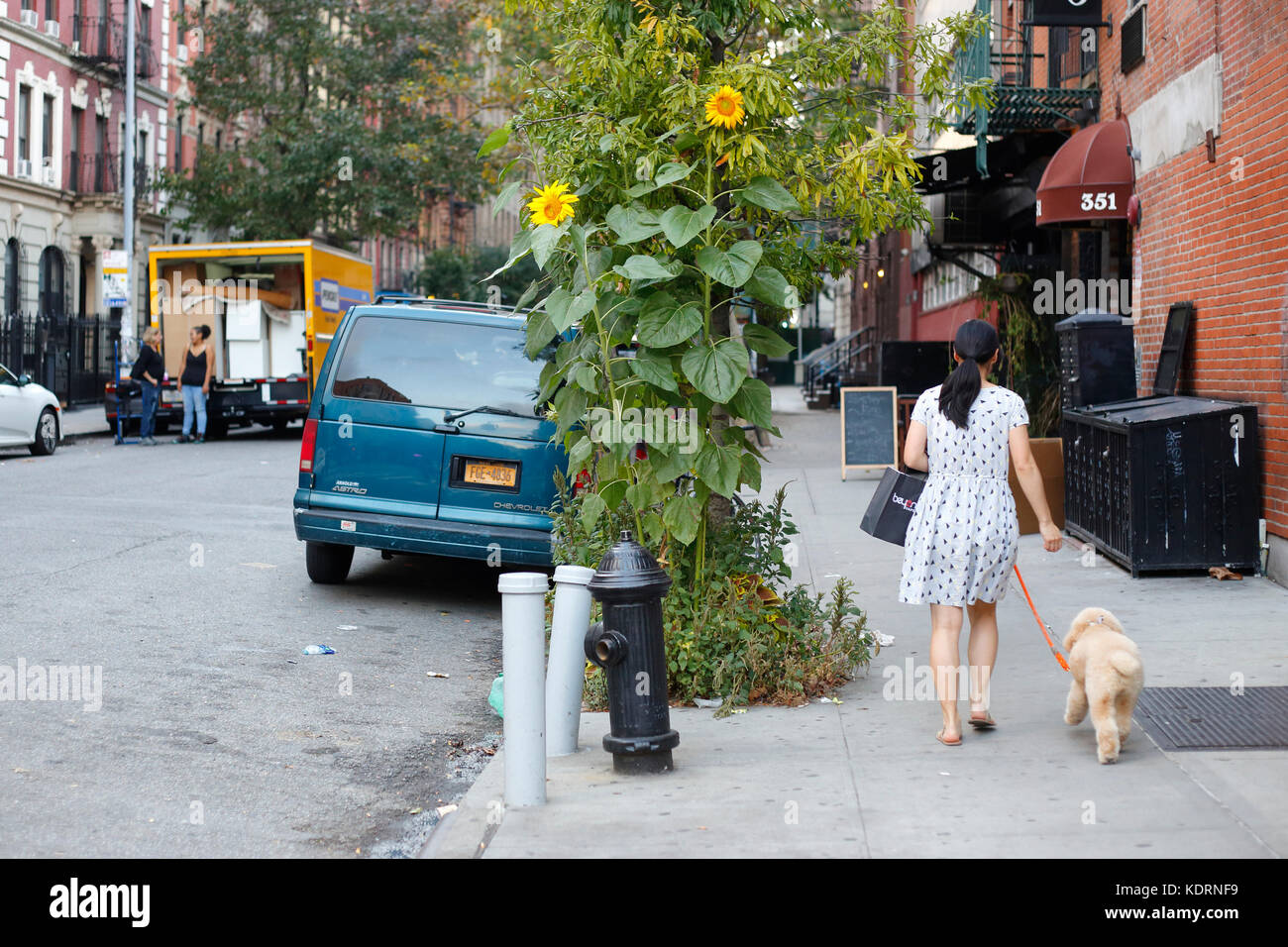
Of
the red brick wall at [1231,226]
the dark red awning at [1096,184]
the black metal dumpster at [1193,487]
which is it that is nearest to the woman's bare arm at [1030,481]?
the black metal dumpster at [1193,487]

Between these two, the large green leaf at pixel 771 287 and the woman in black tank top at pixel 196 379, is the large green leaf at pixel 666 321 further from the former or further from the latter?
the woman in black tank top at pixel 196 379

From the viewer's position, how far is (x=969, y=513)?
19.4ft

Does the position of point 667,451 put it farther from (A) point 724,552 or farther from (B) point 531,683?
(B) point 531,683

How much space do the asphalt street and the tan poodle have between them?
2540mm

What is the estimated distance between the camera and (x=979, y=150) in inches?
586

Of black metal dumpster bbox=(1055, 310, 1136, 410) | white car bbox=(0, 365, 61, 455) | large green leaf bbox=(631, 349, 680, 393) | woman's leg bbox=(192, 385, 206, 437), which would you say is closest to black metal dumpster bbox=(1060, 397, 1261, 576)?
black metal dumpster bbox=(1055, 310, 1136, 410)

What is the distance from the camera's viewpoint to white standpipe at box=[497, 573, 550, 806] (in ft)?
16.6

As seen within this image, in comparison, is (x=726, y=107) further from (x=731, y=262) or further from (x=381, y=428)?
(x=381, y=428)

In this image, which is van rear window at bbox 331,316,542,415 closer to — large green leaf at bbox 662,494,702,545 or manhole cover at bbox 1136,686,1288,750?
large green leaf at bbox 662,494,702,545

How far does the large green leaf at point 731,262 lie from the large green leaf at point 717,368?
0.30 metres

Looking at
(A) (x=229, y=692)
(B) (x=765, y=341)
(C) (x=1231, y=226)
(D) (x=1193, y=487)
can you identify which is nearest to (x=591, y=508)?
(B) (x=765, y=341)

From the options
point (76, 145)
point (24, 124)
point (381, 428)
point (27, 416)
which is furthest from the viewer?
point (76, 145)

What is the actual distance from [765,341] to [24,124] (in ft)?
111
